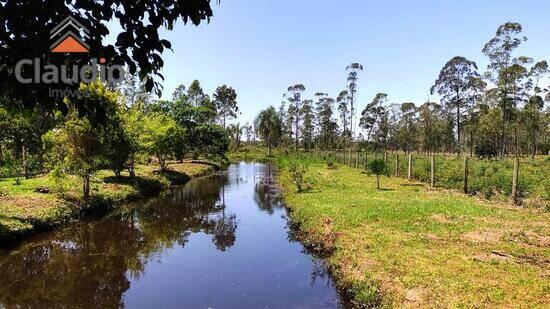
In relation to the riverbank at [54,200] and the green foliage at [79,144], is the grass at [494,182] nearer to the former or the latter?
the riverbank at [54,200]

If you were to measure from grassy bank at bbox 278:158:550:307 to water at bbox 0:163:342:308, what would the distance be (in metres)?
0.98

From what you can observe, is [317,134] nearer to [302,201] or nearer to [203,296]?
[302,201]

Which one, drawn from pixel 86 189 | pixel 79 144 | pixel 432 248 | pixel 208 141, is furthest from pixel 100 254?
pixel 208 141

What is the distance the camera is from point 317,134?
87938 millimetres

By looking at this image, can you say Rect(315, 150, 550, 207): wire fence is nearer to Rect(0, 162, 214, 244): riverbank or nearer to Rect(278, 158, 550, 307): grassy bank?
Rect(278, 158, 550, 307): grassy bank

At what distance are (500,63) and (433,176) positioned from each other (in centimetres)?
2245

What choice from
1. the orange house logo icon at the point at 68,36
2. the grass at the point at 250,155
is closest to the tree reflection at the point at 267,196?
the orange house logo icon at the point at 68,36

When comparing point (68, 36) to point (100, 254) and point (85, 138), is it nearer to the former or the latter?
point (100, 254)

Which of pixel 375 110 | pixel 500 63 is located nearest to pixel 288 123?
pixel 375 110

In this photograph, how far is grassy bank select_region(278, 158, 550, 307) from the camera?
7.38 meters

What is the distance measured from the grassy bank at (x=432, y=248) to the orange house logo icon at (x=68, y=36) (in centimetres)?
663

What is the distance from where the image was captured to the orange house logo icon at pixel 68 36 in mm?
2801

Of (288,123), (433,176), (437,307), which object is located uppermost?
(288,123)

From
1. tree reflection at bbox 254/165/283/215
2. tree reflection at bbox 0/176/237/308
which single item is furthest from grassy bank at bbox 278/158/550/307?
tree reflection at bbox 254/165/283/215
